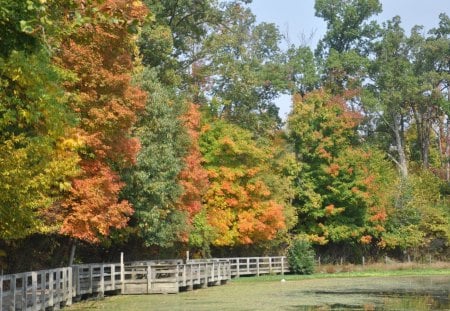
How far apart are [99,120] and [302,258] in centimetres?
2390

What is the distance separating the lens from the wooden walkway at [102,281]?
1825cm

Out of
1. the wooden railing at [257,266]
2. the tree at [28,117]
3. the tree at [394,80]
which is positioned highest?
the tree at [394,80]

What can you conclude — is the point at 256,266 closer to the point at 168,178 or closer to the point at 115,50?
the point at 168,178

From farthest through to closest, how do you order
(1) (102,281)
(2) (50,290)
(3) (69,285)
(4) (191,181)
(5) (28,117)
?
1. (4) (191,181)
2. (1) (102,281)
3. (3) (69,285)
4. (2) (50,290)
5. (5) (28,117)

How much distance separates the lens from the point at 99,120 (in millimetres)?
23891

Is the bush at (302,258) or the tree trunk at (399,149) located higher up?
the tree trunk at (399,149)

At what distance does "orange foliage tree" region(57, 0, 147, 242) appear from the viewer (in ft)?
76.4

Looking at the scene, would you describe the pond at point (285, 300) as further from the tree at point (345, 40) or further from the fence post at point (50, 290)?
the tree at point (345, 40)

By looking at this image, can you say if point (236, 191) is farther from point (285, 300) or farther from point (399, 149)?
point (399, 149)

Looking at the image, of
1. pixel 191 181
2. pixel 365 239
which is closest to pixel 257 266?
pixel 191 181

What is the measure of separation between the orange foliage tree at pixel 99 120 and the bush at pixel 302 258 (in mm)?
20878

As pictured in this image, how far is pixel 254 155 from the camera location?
144 feet

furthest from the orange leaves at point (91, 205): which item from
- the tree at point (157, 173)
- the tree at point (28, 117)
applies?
the tree at point (157, 173)

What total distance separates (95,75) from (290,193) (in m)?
29.0
